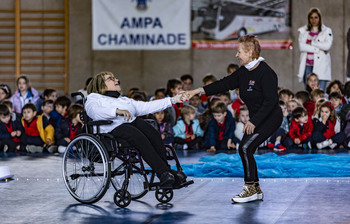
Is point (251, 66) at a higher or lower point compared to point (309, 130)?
higher

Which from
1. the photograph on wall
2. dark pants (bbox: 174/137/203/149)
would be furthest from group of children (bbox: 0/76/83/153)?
the photograph on wall

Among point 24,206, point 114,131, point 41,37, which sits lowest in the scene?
point 24,206

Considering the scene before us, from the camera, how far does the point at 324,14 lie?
11.3 meters

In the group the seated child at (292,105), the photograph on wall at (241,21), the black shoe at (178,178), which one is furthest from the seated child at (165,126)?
the black shoe at (178,178)

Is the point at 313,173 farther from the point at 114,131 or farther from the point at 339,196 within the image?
the point at 114,131

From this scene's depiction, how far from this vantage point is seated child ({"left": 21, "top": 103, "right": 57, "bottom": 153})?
8.46 metres

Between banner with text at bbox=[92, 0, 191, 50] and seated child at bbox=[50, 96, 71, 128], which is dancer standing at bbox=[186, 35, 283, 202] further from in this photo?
banner with text at bbox=[92, 0, 191, 50]

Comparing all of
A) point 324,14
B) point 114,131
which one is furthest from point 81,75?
point 114,131

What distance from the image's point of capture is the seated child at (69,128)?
326 inches

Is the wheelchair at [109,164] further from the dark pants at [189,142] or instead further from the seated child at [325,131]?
the seated child at [325,131]

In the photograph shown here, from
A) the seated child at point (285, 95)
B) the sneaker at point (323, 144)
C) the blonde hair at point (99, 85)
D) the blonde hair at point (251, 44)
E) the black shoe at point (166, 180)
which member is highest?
the blonde hair at point (251, 44)

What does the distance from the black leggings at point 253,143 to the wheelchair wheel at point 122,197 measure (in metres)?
0.90

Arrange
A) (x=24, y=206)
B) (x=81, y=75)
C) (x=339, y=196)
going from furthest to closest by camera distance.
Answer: (x=81, y=75) < (x=339, y=196) < (x=24, y=206)

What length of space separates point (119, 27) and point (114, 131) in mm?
6389
